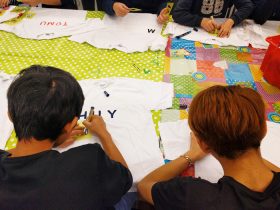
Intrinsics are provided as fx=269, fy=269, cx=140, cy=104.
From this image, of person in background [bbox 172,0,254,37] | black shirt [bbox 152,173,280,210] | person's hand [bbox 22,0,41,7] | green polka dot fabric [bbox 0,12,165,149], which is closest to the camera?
black shirt [bbox 152,173,280,210]

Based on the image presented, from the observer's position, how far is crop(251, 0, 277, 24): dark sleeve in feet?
4.88

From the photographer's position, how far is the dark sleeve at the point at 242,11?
58.9 inches

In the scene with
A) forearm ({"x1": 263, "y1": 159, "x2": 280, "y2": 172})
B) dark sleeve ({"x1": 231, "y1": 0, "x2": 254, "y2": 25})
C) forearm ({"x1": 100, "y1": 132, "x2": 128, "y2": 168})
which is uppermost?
dark sleeve ({"x1": 231, "y1": 0, "x2": 254, "y2": 25})

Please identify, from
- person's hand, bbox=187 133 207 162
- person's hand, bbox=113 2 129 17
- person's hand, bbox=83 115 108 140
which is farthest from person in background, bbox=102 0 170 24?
person's hand, bbox=187 133 207 162

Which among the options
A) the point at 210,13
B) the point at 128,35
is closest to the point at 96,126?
the point at 128,35

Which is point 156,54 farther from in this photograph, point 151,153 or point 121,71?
point 151,153

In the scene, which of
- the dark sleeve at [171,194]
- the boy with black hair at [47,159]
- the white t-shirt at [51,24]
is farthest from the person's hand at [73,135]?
the white t-shirt at [51,24]

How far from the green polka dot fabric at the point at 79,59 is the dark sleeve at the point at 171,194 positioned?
0.58m

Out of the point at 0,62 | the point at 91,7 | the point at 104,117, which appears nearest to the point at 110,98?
the point at 104,117

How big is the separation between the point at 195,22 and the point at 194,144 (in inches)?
33.7

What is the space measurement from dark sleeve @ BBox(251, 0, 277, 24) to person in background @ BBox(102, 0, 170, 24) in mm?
510

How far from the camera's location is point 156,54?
1330 millimetres

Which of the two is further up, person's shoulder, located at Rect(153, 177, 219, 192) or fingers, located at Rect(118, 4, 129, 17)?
fingers, located at Rect(118, 4, 129, 17)

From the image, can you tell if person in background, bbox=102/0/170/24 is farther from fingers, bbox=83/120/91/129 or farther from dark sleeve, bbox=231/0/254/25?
fingers, bbox=83/120/91/129
